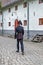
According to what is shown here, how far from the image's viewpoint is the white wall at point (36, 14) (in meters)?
26.9

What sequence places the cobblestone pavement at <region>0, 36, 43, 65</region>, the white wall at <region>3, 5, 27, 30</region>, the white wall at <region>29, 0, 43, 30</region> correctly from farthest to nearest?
1. the white wall at <region>3, 5, 27, 30</region>
2. the white wall at <region>29, 0, 43, 30</region>
3. the cobblestone pavement at <region>0, 36, 43, 65</region>

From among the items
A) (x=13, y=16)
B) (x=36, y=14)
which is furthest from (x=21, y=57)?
(x=13, y=16)

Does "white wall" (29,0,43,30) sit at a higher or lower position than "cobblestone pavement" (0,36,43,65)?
higher

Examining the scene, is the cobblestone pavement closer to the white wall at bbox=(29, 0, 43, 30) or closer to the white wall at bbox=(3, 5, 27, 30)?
the white wall at bbox=(29, 0, 43, 30)

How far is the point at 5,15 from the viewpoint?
3912cm

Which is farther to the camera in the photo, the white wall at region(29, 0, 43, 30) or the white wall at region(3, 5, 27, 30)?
the white wall at region(3, 5, 27, 30)

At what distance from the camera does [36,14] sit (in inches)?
1094

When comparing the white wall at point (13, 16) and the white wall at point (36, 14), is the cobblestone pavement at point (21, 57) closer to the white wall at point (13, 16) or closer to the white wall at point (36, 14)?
the white wall at point (36, 14)

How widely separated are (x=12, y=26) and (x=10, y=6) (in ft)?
11.1

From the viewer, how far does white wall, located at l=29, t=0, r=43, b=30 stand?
26.9 metres

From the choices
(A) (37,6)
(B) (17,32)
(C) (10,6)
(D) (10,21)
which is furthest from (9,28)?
(B) (17,32)

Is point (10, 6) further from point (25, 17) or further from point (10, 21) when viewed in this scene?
point (25, 17)

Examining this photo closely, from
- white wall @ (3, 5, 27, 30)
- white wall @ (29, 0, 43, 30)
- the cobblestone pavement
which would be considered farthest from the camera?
white wall @ (3, 5, 27, 30)

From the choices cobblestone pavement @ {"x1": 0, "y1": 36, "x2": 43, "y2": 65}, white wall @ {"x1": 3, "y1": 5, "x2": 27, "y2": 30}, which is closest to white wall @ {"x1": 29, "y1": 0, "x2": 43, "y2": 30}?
white wall @ {"x1": 3, "y1": 5, "x2": 27, "y2": 30}
